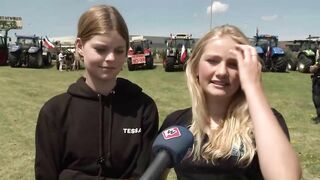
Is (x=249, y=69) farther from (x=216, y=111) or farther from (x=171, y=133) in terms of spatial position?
(x=216, y=111)

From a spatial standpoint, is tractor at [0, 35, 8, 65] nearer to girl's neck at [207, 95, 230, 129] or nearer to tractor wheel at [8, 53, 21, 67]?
tractor wheel at [8, 53, 21, 67]

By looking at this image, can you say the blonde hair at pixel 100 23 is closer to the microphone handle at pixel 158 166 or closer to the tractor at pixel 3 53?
the microphone handle at pixel 158 166

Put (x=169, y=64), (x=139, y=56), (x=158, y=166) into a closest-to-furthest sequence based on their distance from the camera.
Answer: (x=158, y=166) → (x=169, y=64) → (x=139, y=56)

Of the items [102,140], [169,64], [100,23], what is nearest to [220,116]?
[102,140]

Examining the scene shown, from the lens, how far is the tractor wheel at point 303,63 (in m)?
24.6

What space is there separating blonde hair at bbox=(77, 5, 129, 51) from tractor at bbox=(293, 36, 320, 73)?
76.2 feet

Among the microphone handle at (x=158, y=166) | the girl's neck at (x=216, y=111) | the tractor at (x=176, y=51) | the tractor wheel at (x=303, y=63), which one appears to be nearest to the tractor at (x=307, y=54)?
the tractor wheel at (x=303, y=63)

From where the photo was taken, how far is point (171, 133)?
1502mm

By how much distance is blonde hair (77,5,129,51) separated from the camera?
86.4 inches

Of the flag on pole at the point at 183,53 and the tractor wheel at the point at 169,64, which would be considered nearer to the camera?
the flag on pole at the point at 183,53

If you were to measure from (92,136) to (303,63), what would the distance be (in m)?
24.1

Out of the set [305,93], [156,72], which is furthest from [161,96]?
[156,72]

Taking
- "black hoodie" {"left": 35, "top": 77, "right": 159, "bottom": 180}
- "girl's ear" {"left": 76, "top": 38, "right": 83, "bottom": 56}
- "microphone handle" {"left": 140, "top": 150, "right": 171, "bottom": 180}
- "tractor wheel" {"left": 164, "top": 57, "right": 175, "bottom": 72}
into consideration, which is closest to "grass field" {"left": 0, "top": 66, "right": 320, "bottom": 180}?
"microphone handle" {"left": 140, "top": 150, "right": 171, "bottom": 180}

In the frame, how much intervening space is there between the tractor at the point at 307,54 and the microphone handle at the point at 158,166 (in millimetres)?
24091
